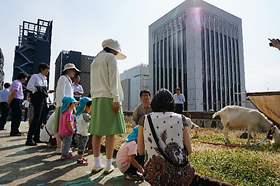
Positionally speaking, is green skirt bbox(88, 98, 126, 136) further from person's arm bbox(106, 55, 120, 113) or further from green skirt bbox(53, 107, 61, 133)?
green skirt bbox(53, 107, 61, 133)

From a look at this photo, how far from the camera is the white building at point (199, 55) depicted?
912 inches

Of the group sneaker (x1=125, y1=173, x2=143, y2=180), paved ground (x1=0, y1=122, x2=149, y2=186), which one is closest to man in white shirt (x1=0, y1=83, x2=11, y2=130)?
paved ground (x1=0, y1=122, x2=149, y2=186)

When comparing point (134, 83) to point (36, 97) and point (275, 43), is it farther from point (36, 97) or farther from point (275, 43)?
point (275, 43)

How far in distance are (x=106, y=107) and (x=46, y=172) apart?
1.17 meters

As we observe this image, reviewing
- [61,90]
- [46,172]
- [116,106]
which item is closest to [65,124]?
[61,90]

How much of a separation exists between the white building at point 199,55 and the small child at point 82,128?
1869 cm

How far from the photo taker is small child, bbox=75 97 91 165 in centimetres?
288

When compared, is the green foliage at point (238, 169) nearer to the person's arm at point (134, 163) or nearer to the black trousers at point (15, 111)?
the person's arm at point (134, 163)

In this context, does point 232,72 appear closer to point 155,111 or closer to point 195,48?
point 195,48

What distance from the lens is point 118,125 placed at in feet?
8.13

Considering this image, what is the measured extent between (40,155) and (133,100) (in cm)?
3232

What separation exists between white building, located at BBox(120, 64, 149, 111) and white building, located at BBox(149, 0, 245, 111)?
463 cm

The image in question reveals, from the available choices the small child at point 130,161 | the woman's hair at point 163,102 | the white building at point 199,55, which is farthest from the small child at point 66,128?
the white building at point 199,55

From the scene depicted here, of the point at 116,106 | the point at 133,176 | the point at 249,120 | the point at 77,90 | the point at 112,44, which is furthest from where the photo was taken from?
the point at 77,90
